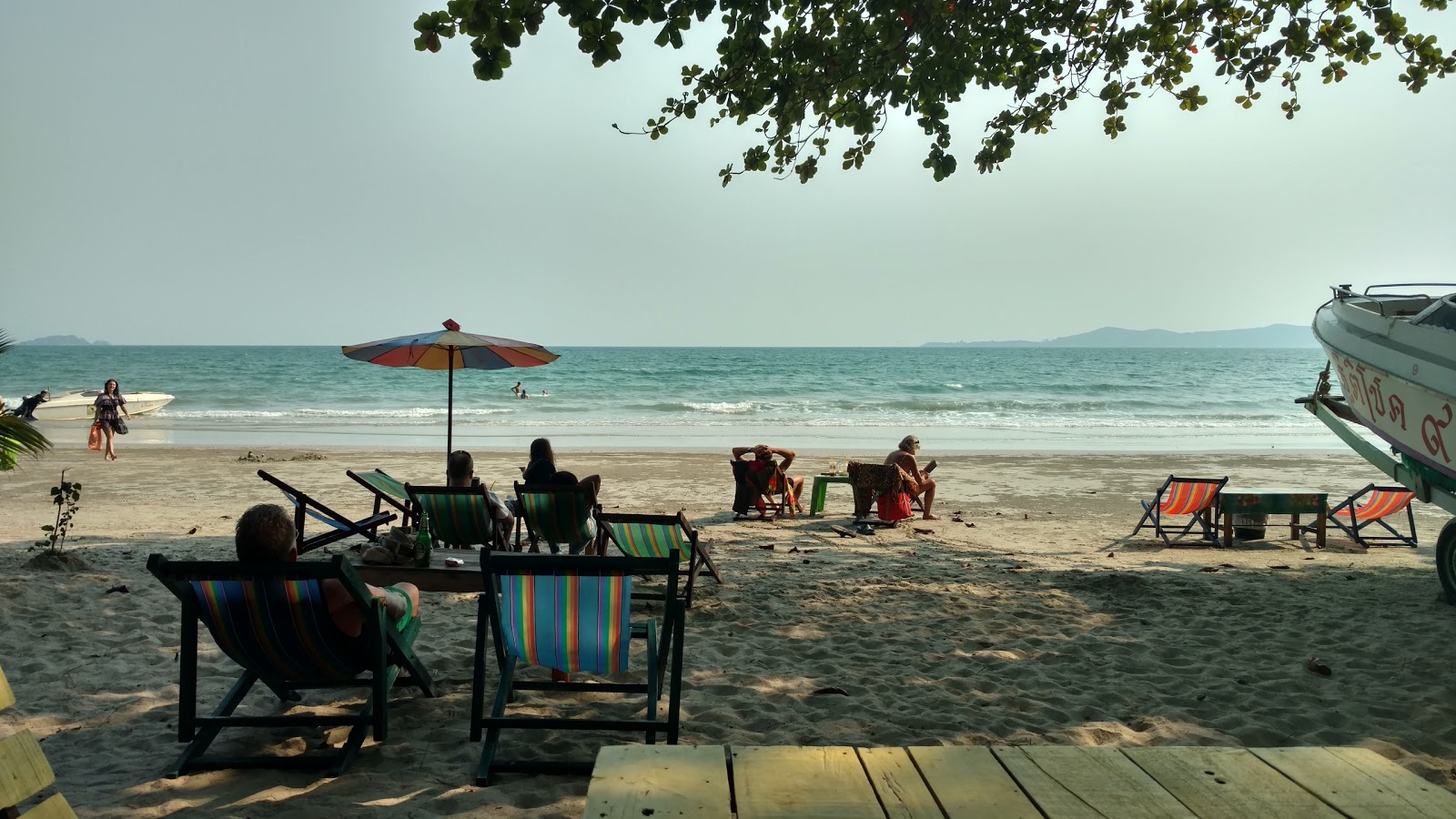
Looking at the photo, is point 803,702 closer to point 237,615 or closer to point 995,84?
point 237,615

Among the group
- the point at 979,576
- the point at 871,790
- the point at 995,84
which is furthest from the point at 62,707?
the point at 995,84

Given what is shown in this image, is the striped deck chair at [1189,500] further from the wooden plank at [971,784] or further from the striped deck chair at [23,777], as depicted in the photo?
the striped deck chair at [23,777]

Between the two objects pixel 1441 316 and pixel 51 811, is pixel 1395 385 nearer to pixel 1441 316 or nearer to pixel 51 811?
pixel 1441 316

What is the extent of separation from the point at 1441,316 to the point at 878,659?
4.03m

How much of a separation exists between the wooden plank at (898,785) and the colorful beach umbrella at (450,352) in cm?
628

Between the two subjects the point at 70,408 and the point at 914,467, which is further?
the point at 70,408

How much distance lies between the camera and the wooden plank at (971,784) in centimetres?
175

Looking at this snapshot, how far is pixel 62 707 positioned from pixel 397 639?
1619 mm

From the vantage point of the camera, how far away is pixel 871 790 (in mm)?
1848

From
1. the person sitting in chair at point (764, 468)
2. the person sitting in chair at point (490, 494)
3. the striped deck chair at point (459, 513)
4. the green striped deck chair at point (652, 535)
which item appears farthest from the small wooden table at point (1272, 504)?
the striped deck chair at point (459, 513)

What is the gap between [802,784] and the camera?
1870mm

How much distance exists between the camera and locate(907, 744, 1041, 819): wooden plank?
1.75 m

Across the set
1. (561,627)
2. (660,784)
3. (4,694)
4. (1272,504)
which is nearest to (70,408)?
(561,627)

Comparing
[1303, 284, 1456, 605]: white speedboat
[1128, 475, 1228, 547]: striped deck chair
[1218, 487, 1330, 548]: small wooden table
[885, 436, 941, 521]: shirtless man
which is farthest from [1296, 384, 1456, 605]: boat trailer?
[885, 436, 941, 521]: shirtless man
